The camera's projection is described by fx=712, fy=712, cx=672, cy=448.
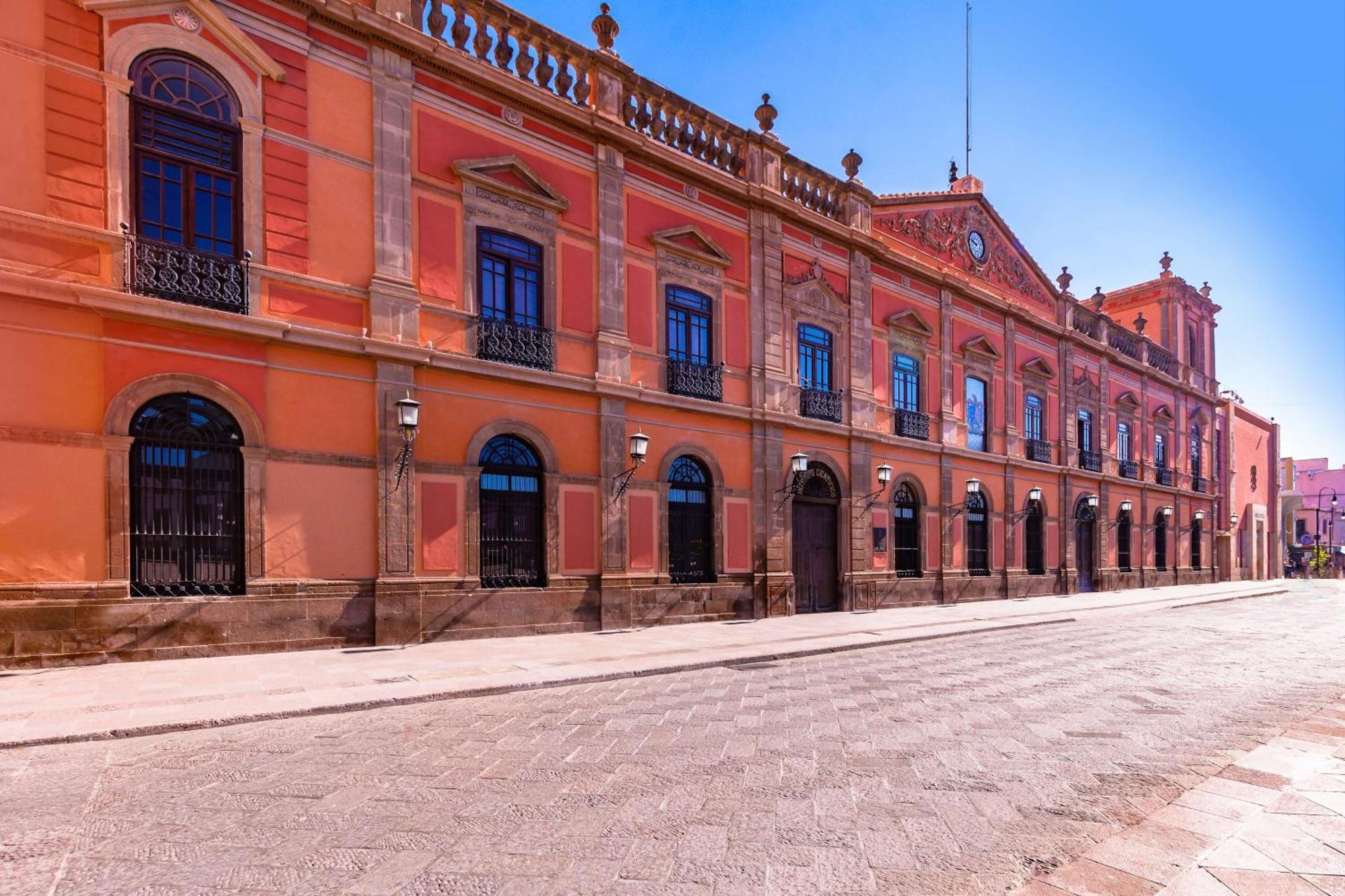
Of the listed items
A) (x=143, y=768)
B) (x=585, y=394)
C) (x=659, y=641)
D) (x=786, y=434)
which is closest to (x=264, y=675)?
(x=143, y=768)

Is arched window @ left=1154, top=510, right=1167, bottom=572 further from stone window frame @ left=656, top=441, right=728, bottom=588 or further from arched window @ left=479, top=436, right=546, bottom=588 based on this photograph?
arched window @ left=479, top=436, right=546, bottom=588

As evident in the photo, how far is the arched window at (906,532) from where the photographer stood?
19.2 meters

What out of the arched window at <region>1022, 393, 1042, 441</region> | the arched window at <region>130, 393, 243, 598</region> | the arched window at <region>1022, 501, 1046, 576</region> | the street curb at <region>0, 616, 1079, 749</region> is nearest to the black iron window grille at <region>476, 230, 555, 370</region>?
the arched window at <region>130, 393, 243, 598</region>

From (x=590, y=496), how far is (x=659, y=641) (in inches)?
125

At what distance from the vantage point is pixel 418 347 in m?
11.4

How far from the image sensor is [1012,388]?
76.3 feet

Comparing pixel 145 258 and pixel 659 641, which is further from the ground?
pixel 145 258

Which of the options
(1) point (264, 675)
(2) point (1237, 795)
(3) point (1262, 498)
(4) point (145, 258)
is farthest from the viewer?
(3) point (1262, 498)

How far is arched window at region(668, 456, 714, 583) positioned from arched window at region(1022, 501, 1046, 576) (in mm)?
13731

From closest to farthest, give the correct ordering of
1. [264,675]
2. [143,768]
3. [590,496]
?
[143,768] → [264,675] → [590,496]

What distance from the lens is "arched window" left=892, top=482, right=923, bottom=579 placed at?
63.0 feet

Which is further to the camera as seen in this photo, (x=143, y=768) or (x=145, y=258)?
(x=145, y=258)

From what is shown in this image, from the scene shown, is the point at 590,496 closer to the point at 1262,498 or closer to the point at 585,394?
the point at 585,394

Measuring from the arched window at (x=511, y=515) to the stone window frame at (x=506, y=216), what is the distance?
0.65 meters
